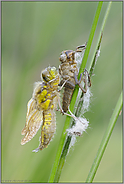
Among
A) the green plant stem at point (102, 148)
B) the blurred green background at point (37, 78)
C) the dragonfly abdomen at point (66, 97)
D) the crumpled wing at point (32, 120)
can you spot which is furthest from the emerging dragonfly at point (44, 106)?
the green plant stem at point (102, 148)

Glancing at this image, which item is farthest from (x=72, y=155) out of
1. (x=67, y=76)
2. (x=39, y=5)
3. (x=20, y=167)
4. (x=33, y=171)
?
(x=39, y=5)

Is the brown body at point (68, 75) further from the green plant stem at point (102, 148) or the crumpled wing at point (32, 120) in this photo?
the green plant stem at point (102, 148)

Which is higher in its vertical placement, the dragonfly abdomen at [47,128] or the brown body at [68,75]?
the brown body at [68,75]

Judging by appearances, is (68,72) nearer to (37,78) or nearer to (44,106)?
(44,106)

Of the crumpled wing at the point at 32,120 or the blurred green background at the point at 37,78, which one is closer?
A: the crumpled wing at the point at 32,120

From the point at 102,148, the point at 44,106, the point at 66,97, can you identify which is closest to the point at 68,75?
the point at 66,97

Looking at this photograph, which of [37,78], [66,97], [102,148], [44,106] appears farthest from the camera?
[37,78]

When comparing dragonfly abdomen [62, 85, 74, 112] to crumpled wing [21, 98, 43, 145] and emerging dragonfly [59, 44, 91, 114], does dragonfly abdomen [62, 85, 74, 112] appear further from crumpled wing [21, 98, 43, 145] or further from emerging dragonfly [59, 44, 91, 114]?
crumpled wing [21, 98, 43, 145]

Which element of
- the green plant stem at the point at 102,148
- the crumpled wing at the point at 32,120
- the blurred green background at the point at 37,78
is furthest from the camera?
the blurred green background at the point at 37,78
